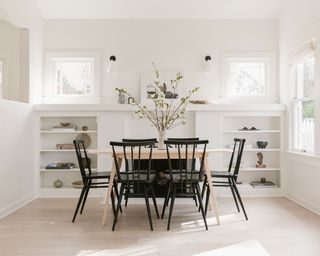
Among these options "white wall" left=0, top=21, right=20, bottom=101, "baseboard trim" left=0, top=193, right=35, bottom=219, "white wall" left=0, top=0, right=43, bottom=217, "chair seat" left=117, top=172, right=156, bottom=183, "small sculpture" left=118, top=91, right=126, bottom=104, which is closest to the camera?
"chair seat" left=117, top=172, right=156, bottom=183

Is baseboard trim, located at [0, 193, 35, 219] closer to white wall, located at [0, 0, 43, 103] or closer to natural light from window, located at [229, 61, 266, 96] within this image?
white wall, located at [0, 0, 43, 103]

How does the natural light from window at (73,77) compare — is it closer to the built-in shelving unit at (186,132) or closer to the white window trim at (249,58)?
the built-in shelving unit at (186,132)

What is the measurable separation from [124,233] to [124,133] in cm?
221

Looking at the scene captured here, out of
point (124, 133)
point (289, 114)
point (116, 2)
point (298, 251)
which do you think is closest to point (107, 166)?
point (124, 133)

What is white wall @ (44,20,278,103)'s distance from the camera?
599 centimetres

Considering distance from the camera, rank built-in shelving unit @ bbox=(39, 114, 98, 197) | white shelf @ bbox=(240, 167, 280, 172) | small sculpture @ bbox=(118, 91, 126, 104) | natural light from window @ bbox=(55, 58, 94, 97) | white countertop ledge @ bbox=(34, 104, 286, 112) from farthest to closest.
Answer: natural light from window @ bbox=(55, 58, 94, 97)
built-in shelving unit @ bbox=(39, 114, 98, 197)
small sculpture @ bbox=(118, 91, 126, 104)
white shelf @ bbox=(240, 167, 280, 172)
white countertop ledge @ bbox=(34, 104, 286, 112)

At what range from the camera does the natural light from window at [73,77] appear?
6066 millimetres

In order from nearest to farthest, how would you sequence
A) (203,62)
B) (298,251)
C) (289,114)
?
1. (298,251)
2. (289,114)
3. (203,62)

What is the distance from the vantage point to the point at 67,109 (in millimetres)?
5598

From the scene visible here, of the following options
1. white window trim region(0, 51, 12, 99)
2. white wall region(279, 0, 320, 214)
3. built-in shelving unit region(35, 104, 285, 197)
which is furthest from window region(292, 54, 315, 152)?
white window trim region(0, 51, 12, 99)

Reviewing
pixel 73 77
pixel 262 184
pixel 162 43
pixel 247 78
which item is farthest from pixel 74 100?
pixel 262 184

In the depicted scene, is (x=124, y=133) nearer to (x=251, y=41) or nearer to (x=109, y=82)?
(x=109, y=82)

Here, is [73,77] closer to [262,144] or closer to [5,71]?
[5,71]

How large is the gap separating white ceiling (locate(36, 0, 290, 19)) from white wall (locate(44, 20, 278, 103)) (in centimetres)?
10
